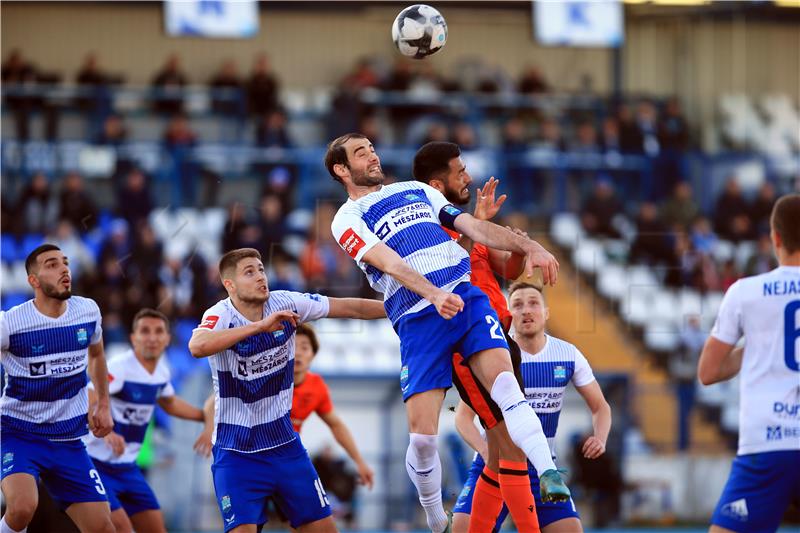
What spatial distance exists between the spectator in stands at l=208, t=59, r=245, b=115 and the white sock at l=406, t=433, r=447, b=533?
1584cm

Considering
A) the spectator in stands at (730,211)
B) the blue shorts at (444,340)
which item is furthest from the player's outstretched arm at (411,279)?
the spectator in stands at (730,211)

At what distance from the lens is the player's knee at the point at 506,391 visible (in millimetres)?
7805

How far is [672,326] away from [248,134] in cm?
868

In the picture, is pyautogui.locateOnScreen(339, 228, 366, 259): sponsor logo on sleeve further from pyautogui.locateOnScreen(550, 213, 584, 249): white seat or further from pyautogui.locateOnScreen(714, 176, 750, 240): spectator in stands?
pyautogui.locateOnScreen(714, 176, 750, 240): spectator in stands

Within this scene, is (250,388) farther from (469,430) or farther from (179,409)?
(179,409)

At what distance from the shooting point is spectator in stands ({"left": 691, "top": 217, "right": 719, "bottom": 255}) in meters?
21.8

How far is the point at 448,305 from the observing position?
756cm

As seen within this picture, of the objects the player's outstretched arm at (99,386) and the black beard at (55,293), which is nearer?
the black beard at (55,293)

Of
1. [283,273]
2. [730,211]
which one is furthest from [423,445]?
[730,211]

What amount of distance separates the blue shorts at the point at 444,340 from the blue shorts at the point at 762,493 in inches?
71.6

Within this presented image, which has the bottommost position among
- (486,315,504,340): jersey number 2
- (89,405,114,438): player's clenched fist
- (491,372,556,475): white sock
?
(89,405,114,438): player's clenched fist

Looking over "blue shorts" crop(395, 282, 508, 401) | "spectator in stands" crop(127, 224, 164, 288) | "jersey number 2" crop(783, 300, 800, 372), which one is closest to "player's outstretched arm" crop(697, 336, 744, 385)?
"jersey number 2" crop(783, 300, 800, 372)

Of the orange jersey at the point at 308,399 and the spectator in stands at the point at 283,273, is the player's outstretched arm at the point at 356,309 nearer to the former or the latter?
the orange jersey at the point at 308,399

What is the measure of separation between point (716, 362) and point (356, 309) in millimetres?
2851
